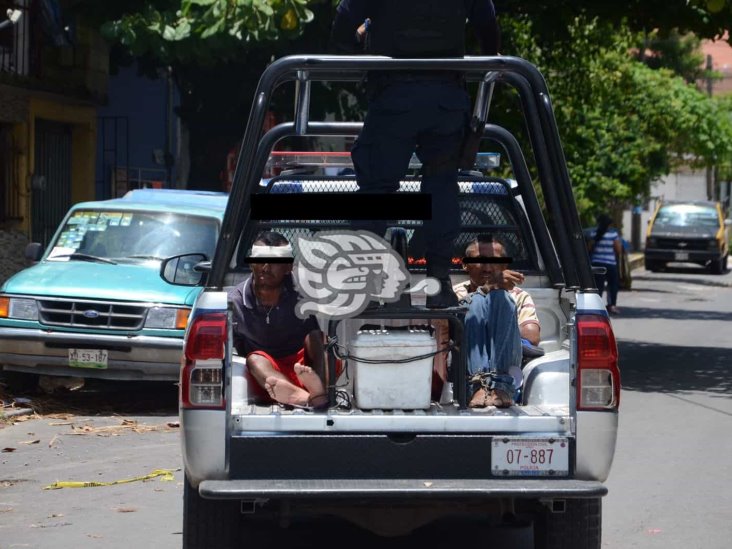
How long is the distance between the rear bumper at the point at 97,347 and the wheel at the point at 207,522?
5.18 m

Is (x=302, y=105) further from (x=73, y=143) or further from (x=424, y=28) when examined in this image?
(x=73, y=143)

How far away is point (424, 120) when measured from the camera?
5.87 metres

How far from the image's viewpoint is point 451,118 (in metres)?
5.89

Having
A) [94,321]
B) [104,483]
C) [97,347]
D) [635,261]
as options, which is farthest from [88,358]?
[635,261]

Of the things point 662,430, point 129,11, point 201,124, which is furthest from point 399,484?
point 201,124

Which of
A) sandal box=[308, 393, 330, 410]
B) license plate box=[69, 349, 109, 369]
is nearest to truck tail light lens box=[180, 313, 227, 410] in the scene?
sandal box=[308, 393, 330, 410]

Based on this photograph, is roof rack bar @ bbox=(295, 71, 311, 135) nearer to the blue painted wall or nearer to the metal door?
the metal door

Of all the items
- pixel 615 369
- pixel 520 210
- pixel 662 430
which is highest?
pixel 520 210

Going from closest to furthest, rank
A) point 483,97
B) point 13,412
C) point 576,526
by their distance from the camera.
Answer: point 576,526
point 483,97
point 13,412

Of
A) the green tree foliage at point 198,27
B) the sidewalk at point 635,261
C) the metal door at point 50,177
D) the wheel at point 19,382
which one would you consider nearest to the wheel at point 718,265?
the sidewalk at point 635,261

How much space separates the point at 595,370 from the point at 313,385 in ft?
3.73

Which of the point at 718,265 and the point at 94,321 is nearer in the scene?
the point at 94,321

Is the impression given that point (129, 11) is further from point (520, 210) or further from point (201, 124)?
Result: point (520, 210)

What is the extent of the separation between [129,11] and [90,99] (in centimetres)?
396
